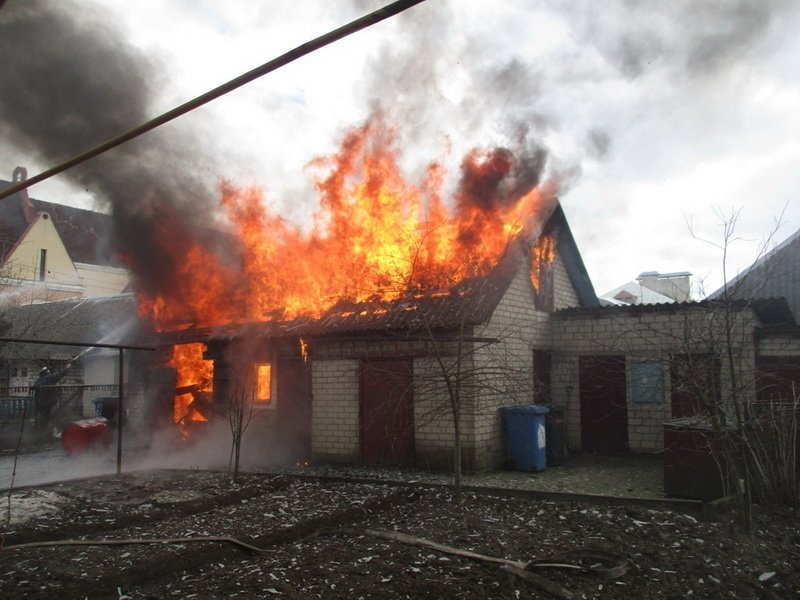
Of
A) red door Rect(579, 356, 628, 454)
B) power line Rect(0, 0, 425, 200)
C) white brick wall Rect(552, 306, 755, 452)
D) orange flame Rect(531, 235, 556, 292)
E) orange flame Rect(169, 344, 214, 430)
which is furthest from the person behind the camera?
orange flame Rect(169, 344, 214, 430)

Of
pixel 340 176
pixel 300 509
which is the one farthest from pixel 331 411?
pixel 340 176

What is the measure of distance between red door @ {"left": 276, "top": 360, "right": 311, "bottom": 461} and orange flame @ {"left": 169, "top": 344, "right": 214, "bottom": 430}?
3.21 m

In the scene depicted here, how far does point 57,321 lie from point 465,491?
76.4 feet

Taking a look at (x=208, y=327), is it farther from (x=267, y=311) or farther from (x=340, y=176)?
(x=340, y=176)

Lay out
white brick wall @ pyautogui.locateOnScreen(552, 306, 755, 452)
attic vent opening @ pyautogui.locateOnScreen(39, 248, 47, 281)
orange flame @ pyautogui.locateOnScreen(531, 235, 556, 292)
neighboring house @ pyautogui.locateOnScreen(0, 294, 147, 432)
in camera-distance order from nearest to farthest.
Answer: white brick wall @ pyautogui.locateOnScreen(552, 306, 755, 452) → orange flame @ pyautogui.locateOnScreen(531, 235, 556, 292) → neighboring house @ pyautogui.locateOnScreen(0, 294, 147, 432) → attic vent opening @ pyautogui.locateOnScreen(39, 248, 47, 281)

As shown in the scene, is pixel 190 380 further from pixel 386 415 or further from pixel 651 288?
pixel 651 288

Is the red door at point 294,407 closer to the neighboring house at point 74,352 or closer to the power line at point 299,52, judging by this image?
the neighboring house at point 74,352

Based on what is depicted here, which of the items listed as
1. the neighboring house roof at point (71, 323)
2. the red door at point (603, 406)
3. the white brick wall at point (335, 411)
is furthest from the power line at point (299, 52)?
the neighboring house roof at point (71, 323)

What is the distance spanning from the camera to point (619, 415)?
46.9 feet

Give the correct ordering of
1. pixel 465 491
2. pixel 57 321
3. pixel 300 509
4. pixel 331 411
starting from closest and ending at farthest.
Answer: pixel 300 509 < pixel 465 491 < pixel 331 411 < pixel 57 321

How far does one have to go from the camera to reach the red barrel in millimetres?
15906

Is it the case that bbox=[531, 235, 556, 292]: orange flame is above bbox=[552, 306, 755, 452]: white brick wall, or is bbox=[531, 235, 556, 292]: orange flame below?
above

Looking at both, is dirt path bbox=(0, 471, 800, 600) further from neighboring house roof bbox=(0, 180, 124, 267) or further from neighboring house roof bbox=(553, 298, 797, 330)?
neighboring house roof bbox=(0, 180, 124, 267)

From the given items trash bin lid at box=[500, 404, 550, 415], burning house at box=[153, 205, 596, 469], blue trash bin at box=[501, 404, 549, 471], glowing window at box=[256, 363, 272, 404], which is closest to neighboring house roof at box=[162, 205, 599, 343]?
burning house at box=[153, 205, 596, 469]
